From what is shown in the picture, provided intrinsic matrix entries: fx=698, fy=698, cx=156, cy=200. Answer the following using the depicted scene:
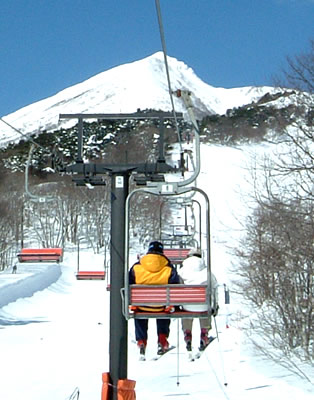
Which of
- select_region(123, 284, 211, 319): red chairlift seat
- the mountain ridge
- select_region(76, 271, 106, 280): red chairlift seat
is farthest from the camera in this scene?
the mountain ridge

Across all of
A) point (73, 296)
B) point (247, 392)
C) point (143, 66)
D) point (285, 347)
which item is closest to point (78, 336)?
point (285, 347)

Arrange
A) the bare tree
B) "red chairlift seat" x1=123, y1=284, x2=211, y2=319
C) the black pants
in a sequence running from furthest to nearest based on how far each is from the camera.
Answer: the bare tree → the black pants → "red chairlift seat" x1=123, y1=284, x2=211, y2=319

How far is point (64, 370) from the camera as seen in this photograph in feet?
40.2

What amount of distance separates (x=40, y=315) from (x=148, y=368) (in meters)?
10.9

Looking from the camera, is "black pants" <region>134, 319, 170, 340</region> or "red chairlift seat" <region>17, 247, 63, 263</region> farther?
"red chairlift seat" <region>17, 247, 63, 263</region>

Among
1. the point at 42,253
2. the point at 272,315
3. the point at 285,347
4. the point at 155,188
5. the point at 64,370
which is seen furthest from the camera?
the point at 42,253

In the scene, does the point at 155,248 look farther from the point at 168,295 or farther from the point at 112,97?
the point at 112,97

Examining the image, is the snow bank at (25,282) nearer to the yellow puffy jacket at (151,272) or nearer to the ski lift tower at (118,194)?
the ski lift tower at (118,194)

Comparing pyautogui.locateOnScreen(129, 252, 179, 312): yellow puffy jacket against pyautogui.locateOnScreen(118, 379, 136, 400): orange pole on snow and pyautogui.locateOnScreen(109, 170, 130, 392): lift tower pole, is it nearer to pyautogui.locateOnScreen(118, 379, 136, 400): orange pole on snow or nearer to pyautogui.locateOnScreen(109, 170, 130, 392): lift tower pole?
pyautogui.locateOnScreen(109, 170, 130, 392): lift tower pole

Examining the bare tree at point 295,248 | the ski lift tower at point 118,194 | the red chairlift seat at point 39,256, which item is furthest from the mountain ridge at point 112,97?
the ski lift tower at point 118,194

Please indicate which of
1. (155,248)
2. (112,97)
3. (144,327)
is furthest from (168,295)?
(112,97)

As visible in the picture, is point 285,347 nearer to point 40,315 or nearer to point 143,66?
point 40,315

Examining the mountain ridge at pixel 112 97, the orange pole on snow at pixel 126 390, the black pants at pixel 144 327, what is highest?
the mountain ridge at pixel 112 97

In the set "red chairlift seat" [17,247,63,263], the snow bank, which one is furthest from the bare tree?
"red chairlift seat" [17,247,63,263]
